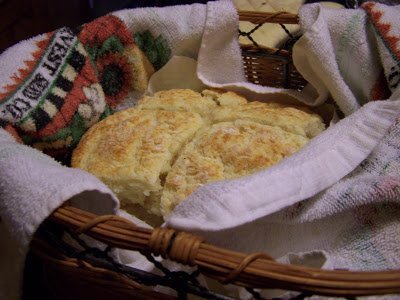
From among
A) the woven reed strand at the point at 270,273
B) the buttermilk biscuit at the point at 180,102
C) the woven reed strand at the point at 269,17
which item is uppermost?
the woven reed strand at the point at 269,17

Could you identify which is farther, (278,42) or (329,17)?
(278,42)

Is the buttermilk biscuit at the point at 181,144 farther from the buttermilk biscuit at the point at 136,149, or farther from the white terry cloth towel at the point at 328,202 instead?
the white terry cloth towel at the point at 328,202

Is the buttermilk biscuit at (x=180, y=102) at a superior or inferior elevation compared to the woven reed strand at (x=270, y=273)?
inferior

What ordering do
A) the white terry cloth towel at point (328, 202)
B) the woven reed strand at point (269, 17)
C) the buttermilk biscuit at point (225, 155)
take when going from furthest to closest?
A: the woven reed strand at point (269, 17)
the buttermilk biscuit at point (225, 155)
the white terry cloth towel at point (328, 202)

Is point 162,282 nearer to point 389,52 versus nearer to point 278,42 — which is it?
point 389,52

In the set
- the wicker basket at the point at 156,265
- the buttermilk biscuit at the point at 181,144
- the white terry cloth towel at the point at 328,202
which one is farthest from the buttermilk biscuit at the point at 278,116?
the wicker basket at the point at 156,265

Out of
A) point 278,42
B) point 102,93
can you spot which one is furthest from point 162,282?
point 278,42

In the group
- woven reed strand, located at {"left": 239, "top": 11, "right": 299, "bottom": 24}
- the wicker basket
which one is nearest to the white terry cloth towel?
the wicker basket

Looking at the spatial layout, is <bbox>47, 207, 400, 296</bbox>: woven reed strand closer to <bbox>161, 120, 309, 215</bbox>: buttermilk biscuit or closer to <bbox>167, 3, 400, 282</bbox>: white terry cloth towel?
<bbox>167, 3, 400, 282</bbox>: white terry cloth towel
